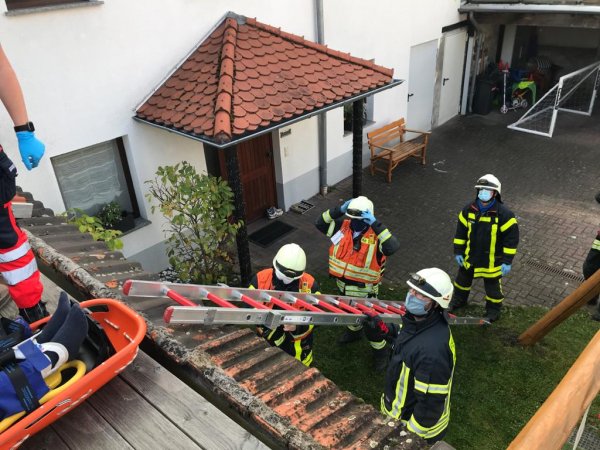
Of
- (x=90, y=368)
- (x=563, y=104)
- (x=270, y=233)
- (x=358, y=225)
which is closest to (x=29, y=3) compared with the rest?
(x=358, y=225)

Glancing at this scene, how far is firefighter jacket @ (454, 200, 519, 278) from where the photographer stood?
17.6ft

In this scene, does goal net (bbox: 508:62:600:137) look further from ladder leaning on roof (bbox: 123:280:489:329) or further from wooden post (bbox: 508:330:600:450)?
wooden post (bbox: 508:330:600:450)

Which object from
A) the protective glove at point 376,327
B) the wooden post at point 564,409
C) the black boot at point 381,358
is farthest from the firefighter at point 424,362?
the wooden post at point 564,409

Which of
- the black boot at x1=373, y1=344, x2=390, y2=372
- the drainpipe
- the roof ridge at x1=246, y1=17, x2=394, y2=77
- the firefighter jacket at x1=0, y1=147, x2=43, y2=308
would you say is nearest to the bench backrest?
the drainpipe

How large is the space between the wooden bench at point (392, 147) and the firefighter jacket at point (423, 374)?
23.5ft

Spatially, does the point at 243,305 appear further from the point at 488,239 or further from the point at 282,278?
the point at 488,239

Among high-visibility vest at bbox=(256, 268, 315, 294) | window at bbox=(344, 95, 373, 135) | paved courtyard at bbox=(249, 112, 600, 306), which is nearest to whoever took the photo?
high-visibility vest at bbox=(256, 268, 315, 294)

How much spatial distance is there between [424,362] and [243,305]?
4.49ft

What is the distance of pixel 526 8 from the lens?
1142 centimetres

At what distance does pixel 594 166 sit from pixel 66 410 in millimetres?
11801

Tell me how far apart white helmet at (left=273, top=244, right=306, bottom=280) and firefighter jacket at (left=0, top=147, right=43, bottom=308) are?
1.84 m

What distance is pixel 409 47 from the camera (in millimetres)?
10609

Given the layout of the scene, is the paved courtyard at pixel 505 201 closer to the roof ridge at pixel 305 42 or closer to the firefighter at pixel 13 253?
the roof ridge at pixel 305 42

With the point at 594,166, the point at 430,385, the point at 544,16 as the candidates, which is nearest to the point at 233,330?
the point at 430,385
